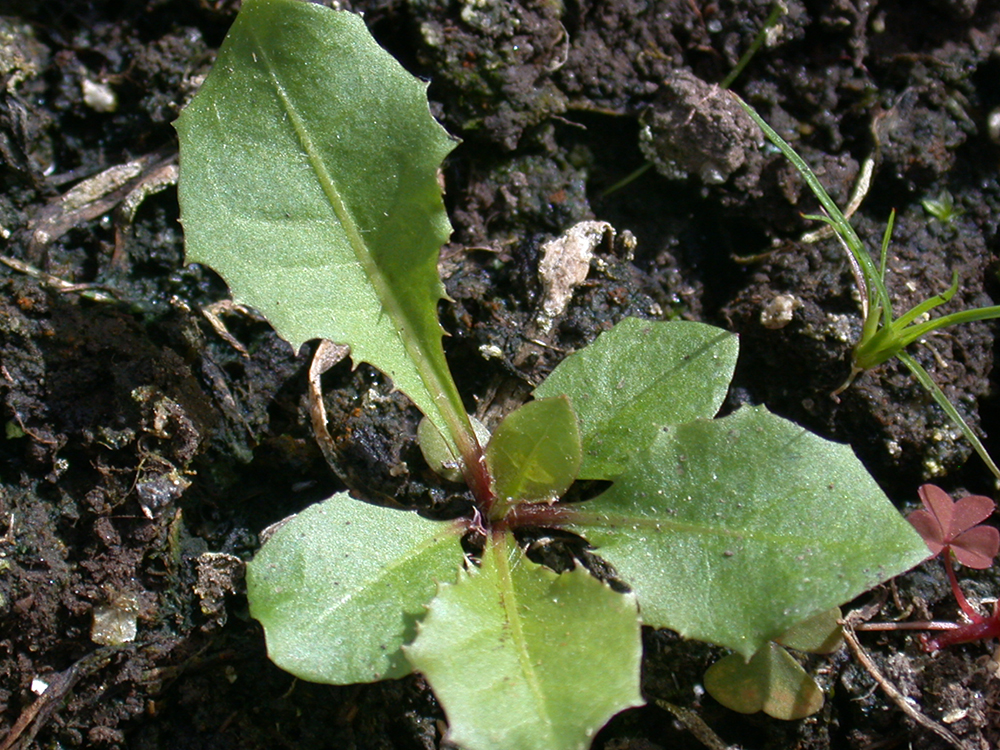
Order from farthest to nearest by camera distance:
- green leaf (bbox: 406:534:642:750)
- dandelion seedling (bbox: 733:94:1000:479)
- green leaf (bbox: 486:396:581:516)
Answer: dandelion seedling (bbox: 733:94:1000:479) < green leaf (bbox: 486:396:581:516) < green leaf (bbox: 406:534:642:750)

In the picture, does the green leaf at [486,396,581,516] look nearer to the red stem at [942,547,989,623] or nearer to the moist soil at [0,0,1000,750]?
the moist soil at [0,0,1000,750]

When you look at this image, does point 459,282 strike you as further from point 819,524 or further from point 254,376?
point 819,524

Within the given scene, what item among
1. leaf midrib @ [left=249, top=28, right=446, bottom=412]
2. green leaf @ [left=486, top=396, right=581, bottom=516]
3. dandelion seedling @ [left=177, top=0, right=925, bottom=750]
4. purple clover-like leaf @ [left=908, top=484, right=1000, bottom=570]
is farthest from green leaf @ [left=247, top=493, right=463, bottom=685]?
purple clover-like leaf @ [left=908, top=484, right=1000, bottom=570]

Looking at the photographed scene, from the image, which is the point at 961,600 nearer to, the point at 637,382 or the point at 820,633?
the point at 820,633

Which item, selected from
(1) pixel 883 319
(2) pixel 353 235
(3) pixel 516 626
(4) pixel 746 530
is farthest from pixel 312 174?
(1) pixel 883 319

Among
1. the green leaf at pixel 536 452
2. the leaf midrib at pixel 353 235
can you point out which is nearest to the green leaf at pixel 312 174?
the leaf midrib at pixel 353 235

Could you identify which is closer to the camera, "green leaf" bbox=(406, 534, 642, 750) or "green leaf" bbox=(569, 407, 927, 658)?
"green leaf" bbox=(406, 534, 642, 750)

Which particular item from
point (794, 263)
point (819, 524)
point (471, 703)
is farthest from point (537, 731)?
point (794, 263)
